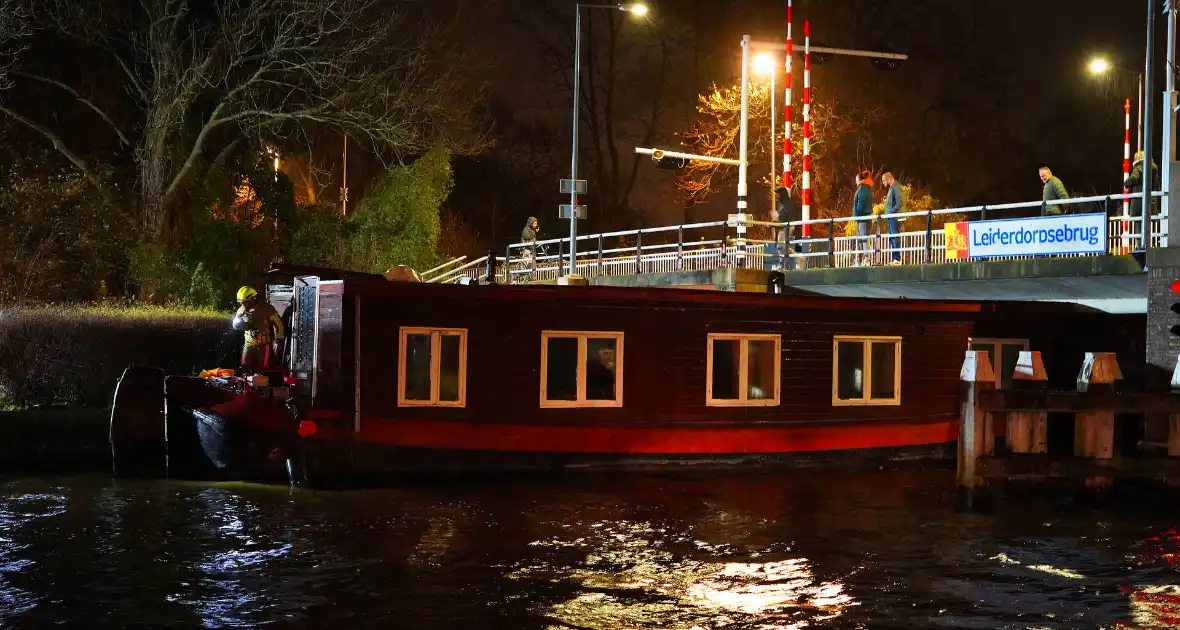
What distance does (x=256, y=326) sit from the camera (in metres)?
16.7

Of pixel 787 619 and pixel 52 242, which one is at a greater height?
pixel 52 242

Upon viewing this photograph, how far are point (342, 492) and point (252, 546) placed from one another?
10.1ft

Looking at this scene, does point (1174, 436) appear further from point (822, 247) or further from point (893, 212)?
point (822, 247)

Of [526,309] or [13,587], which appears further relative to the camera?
[526,309]

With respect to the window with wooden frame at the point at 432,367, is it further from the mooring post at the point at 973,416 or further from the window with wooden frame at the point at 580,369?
the mooring post at the point at 973,416

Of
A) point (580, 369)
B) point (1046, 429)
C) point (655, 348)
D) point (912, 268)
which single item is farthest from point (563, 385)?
point (912, 268)

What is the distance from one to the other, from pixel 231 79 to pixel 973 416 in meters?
23.1

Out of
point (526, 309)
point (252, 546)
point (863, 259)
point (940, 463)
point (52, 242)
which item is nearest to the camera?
point (252, 546)

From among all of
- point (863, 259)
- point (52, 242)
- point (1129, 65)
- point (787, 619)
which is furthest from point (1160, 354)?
point (1129, 65)

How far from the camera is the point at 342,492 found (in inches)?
606

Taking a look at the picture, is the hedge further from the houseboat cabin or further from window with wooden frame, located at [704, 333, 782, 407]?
window with wooden frame, located at [704, 333, 782, 407]

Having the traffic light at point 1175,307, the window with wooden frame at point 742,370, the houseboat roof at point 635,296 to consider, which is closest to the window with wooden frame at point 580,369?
the houseboat roof at point 635,296

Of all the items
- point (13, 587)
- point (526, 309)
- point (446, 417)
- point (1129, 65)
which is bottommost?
point (13, 587)

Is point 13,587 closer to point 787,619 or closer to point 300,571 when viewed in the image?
point 300,571
